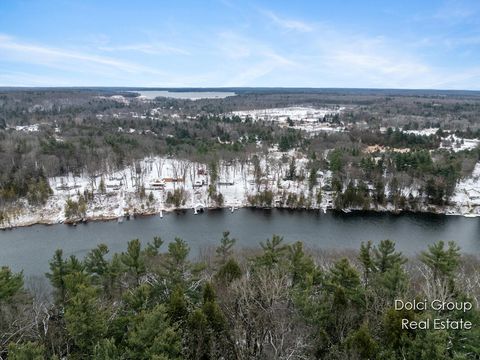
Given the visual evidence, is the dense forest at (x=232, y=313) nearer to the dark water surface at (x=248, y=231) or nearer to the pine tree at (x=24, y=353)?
the pine tree at (x=24, y=353)

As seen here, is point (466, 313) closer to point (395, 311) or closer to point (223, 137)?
point (395, 311)

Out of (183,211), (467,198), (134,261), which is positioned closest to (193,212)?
(183,211)

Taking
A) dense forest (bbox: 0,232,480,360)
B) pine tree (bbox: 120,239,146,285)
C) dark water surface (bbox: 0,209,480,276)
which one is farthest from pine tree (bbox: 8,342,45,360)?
dark water surface (bbox: 0,209,480,276)

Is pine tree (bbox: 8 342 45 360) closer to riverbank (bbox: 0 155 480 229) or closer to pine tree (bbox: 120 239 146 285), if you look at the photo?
pine tree (bbox: 120 239 146 285)

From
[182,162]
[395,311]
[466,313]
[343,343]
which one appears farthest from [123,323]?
[182,162]

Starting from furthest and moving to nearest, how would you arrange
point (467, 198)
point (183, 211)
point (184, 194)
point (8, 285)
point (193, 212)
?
1. point (184, 194)
2. point (467, 198)
3. point (183, 211)
4. point (193, 212)
5. point (8, 285)

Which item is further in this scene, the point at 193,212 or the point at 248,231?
the point at 193,212

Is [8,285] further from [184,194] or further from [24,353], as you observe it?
[184,194]
